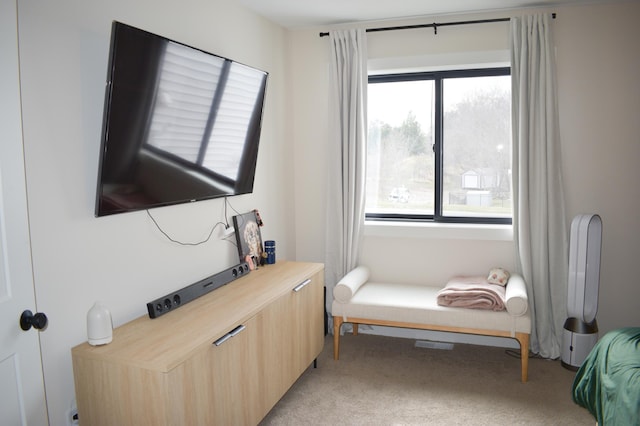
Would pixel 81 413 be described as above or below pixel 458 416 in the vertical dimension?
above

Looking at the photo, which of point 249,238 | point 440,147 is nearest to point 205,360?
point 249,238

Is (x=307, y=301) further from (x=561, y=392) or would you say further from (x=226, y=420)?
(x=561, y=392)

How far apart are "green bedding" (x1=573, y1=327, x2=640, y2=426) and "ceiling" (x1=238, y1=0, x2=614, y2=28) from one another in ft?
7.58

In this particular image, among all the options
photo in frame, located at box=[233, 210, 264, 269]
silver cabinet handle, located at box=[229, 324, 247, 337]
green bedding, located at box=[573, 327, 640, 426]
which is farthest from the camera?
photo in frame, located at box=[233, 210, 264, 269]

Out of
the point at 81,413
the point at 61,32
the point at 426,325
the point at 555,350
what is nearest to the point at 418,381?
the point at 426,325

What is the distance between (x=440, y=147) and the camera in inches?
157

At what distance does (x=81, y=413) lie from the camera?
2.03 meters

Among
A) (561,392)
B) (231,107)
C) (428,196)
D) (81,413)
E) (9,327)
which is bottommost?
(561,392)

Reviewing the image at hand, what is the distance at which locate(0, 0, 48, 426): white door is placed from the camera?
1666mm

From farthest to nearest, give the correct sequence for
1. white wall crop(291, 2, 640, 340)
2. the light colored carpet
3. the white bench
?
white wall crop(291, 2, 640, 340)
the white bench
the light colored carpet

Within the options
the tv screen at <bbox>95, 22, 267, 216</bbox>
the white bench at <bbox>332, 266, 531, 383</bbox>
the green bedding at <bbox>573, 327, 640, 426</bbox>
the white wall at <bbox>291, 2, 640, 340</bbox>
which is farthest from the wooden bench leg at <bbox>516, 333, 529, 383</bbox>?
the tv screen at <bbox>95, 22, 267, 216</bbox>

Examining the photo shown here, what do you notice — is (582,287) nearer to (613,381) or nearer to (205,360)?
(613,381)

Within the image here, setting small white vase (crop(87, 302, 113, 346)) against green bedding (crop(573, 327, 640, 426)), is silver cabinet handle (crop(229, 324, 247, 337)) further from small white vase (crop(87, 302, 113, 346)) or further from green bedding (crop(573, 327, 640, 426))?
green bedding (crop(573, 327, 640, 426))

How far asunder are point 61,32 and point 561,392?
3353 mm
